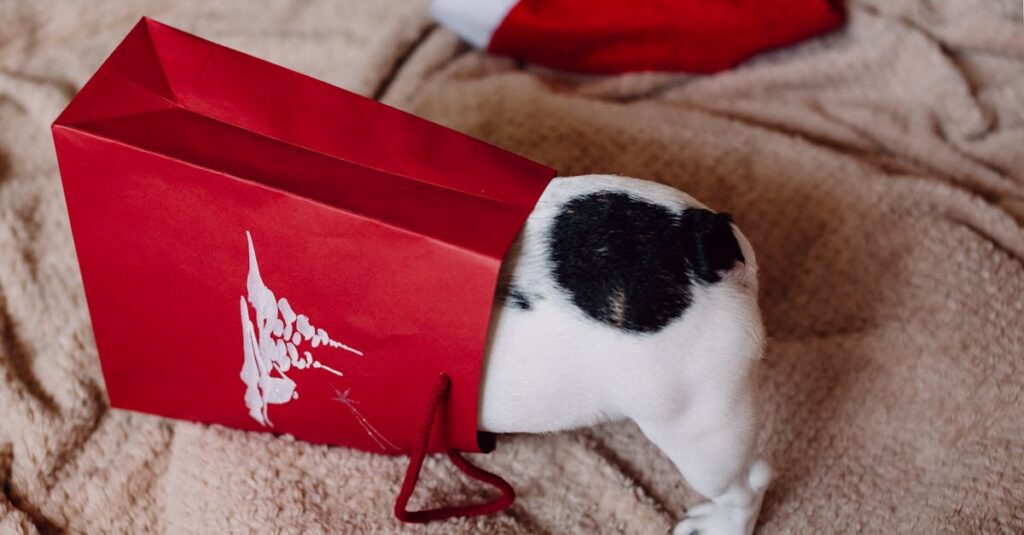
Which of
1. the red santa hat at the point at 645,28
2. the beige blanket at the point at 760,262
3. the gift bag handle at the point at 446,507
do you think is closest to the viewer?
the gift bag handle at the point at 446,507

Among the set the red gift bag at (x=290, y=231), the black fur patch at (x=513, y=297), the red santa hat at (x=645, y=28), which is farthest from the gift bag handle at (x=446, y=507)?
the red santa hat at (x=645, y=28)

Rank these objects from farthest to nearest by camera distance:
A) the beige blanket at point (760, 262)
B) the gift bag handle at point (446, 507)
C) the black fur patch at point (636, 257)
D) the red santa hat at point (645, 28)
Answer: the red santa hat at point (645, 28) < the beige blanket at point (760, 262) < the gift bag handle at point (446, 507) < the black fur patch at point (636, 257)

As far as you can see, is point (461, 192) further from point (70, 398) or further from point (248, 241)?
point (70, 398)

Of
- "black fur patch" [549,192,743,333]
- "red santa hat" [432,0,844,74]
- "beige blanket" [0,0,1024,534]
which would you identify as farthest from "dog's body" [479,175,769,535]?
"red santa hat" [432,0,844,74]

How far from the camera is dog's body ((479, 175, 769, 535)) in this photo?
2.80 ft

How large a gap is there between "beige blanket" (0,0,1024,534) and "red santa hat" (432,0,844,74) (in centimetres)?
4

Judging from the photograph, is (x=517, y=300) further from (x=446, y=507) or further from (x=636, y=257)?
(x=446, y=507)

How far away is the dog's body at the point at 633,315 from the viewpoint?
85 centimetres

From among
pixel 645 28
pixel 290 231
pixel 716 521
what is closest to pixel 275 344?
pixel 290 231

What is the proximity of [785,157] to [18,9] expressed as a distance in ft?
4.38

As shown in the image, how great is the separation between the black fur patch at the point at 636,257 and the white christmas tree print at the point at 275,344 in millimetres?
241

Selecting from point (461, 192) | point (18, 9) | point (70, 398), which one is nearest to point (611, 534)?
point (461, 192)

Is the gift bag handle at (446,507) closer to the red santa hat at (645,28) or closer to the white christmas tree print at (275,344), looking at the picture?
the white christmas tree print at (275,344)

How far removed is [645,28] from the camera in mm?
1522
